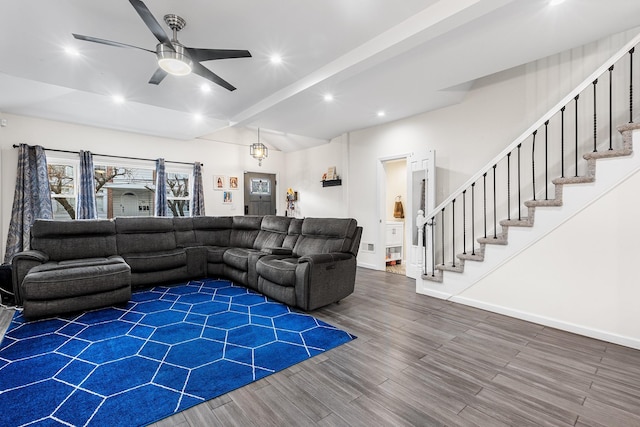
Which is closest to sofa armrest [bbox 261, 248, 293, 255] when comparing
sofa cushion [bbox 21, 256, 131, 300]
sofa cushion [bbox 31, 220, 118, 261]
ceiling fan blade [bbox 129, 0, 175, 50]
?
sofa cushion [bbox 21, 256, 131, 300]

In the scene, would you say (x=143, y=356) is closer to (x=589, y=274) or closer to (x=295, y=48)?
(x=295, y=48)

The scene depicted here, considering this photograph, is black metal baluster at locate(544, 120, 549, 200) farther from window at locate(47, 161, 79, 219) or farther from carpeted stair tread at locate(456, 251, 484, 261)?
window at locate(47, 161, 79, 219)

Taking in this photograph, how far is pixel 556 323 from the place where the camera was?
9.38 ft

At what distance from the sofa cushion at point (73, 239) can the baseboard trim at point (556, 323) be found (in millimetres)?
4900

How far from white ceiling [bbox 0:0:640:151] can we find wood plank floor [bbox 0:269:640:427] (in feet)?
8.87

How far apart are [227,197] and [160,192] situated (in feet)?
5.04

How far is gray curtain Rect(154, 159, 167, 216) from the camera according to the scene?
6.18m

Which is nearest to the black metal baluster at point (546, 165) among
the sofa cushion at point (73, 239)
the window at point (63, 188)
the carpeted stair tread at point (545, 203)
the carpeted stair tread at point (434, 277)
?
the carpeted stair tread at point (545, 203)

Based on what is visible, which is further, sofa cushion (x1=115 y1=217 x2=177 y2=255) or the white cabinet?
the white cabinet

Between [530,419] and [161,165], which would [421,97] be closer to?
[530,419]

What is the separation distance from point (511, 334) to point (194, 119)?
18.7 ft

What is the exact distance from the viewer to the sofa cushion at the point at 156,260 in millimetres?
4145

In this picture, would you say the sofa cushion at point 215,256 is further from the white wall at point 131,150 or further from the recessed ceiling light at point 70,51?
the recessed ceiling light at point 70,51

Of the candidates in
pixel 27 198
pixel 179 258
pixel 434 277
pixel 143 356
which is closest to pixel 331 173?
pixel 434 277
